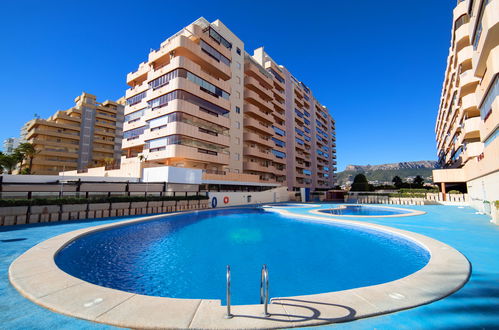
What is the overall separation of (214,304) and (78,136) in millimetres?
78972

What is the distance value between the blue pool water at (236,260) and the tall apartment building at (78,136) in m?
58.5

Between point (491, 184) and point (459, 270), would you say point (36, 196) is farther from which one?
point (491, 184)

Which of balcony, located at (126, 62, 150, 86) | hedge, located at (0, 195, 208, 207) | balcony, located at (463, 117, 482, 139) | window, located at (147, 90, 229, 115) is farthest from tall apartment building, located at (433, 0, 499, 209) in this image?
balcony, located at (126, 62, 150, 86)

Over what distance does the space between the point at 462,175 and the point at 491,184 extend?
18.6m

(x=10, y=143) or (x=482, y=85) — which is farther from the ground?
(x=10, y=143)

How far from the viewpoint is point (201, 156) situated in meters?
35.6

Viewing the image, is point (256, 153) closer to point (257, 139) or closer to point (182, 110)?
point (257, 139)

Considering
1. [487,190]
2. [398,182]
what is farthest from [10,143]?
[398,182]

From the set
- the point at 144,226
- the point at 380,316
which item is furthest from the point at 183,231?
the point at 380,316

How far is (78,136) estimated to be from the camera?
65375 mm

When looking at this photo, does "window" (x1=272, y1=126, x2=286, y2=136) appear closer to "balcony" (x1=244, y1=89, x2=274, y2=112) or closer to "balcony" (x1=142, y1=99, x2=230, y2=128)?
"balcony" (x1=244, y1=89, x2=274, y2=112)

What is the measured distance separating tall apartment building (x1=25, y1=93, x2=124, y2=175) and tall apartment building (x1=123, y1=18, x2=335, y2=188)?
32671 millimetres

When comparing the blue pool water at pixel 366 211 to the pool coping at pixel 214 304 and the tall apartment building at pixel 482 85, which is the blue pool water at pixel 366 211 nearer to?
the tall apartment building at pixel 482 85

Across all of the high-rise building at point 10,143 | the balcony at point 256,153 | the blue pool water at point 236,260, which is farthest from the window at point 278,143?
the high-rise building at point 10,143
